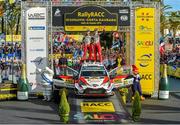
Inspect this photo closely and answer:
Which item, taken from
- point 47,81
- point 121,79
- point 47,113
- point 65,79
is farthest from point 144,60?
point 47,113

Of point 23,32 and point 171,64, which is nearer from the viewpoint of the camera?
point 23,32

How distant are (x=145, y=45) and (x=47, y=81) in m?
5.02

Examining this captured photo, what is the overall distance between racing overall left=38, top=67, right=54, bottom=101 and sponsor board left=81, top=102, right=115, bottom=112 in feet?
10.9

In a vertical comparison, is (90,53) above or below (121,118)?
above

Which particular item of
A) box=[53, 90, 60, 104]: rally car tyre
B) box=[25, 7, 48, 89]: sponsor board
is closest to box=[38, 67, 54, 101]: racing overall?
box=[53, 90, 60, 104]: rally car tyre

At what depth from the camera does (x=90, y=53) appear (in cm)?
2511

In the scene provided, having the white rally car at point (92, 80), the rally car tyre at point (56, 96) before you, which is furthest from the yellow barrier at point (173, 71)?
the rally car tyre at point (56, 96)

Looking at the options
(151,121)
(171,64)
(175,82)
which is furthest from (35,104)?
(171,64)

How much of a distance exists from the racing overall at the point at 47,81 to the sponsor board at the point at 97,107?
3.32 m

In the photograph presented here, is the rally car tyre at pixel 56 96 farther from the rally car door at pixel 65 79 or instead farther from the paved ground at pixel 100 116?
the paved ground at pixel 100 116

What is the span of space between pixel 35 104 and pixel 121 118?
18.4 feet

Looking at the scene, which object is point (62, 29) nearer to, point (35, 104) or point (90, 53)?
point (90, 53)

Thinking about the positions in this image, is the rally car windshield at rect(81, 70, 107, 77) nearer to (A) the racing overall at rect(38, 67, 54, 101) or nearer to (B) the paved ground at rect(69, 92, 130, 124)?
(A) the racing overall at rect(38, 67, 54, 101)

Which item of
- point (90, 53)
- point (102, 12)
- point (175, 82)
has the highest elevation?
point (102, 12)
